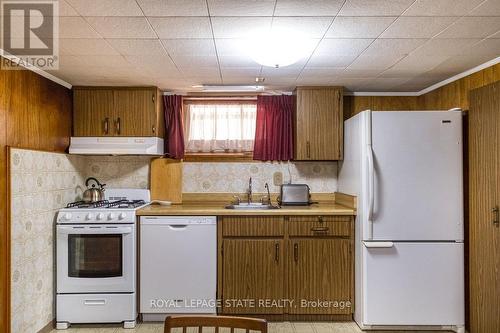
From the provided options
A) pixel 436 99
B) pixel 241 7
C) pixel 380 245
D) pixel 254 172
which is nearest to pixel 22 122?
pixel 241 7

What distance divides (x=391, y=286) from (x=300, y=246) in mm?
797

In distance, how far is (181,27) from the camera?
2.23 m

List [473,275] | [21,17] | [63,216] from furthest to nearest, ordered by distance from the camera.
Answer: [63,216] < [473,275] < [21,17]

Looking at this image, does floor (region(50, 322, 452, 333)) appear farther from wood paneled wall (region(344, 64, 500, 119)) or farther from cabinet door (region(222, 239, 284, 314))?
wood paneled wall (region(344, 64, 500, 119))

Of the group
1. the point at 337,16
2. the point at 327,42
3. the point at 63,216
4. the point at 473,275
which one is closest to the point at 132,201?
the point at 63,216

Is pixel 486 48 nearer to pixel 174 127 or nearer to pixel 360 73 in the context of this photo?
pixel 360 73

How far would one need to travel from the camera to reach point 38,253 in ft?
10.1

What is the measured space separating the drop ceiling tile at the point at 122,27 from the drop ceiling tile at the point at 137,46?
0.31 ft

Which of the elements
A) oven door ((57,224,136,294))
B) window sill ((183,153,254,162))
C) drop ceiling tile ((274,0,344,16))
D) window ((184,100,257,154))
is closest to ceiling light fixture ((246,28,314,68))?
drop ceiling tile ((274,0,344,16))

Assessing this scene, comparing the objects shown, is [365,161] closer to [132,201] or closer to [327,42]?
[327,42]

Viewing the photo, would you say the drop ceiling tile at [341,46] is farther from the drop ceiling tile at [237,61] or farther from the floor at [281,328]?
the floor at [281,328]

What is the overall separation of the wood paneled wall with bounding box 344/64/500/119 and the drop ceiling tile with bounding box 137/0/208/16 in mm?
2225

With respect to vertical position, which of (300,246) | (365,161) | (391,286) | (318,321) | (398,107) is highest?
(398,107)

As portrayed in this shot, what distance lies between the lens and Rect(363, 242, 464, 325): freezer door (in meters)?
3.14
